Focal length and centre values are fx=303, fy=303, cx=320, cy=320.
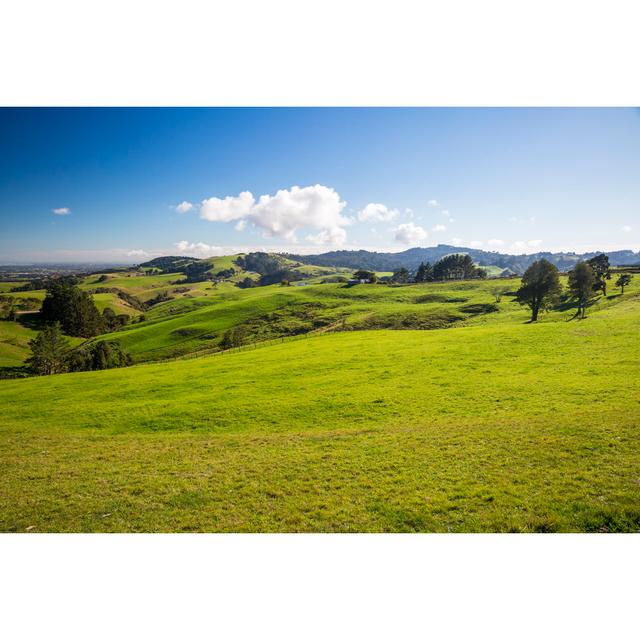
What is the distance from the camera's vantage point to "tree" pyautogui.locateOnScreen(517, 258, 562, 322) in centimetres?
4300

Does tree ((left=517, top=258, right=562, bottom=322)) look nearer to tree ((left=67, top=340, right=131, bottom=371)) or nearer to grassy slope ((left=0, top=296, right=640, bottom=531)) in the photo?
grassy slope ((left=0, top=296, right=640, bottom=531))

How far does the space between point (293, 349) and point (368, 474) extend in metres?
27.4

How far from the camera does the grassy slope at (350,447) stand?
862cm

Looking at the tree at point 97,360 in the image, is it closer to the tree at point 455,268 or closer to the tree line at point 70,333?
the tree line at point 70,333

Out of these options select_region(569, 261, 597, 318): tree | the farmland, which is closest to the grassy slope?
the farmland

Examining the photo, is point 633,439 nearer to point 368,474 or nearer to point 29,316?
point 368,474

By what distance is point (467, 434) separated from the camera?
13.2 metres

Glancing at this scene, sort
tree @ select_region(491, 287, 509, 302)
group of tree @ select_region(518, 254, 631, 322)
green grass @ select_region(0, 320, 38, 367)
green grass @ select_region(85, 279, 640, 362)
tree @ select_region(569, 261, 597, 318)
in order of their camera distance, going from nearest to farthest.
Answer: tree @ select_region(569, 261, 597, 318) < group of tree @ select_region(518, 254, 631, 322) < green grass @ select_region(0, 320, 38, 367) < green grass @ select_region(85, 279, 640, 362) < tree @ select_region(491, 287, 509, 302)

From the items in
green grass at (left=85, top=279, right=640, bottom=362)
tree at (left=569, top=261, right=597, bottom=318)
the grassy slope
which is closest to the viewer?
the grassy slope

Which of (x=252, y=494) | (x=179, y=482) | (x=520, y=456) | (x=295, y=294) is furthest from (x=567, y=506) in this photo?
(x=295, y=294)

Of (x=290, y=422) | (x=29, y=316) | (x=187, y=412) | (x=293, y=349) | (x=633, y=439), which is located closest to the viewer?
(x=633, y=439)

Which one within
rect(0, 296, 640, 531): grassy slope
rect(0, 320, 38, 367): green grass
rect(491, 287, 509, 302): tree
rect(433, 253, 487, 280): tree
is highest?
rect(433, 253, 487, 280): tree

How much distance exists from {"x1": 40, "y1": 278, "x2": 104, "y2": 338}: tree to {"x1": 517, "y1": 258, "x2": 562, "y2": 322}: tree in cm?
9797

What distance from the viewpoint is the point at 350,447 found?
13.0 m
